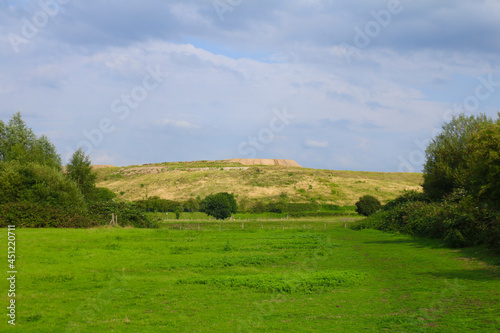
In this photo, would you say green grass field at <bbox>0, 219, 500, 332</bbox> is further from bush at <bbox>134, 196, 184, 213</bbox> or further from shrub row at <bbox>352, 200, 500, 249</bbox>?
bush at <bbox>134, 196, 184, 213</bbox>

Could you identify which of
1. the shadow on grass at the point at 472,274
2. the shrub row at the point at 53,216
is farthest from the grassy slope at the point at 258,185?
the shadow on grass at the point at 472,274

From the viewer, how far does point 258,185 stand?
352 feet

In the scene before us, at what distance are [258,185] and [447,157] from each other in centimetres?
6974

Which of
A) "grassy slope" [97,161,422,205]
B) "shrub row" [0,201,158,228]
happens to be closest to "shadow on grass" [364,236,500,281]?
"shrub row" [0,201,158,228]

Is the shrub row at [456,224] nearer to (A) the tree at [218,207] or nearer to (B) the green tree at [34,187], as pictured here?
(B) the green tree at [34,187]

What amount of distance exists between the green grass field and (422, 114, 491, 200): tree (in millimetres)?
18507

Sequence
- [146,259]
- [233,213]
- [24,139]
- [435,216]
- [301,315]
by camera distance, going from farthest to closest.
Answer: [233,213], [24,139], [435,216], [146,259], [301,315]

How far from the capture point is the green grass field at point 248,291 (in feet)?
31.0

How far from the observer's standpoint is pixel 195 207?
85.3 m

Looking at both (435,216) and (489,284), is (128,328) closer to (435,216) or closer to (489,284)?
(489,284)

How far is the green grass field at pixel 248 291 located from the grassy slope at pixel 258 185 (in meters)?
72.5

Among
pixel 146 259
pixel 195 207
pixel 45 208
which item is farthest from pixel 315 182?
pixel 146 259

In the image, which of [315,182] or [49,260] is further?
[315,182]

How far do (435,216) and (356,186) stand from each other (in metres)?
80.2
